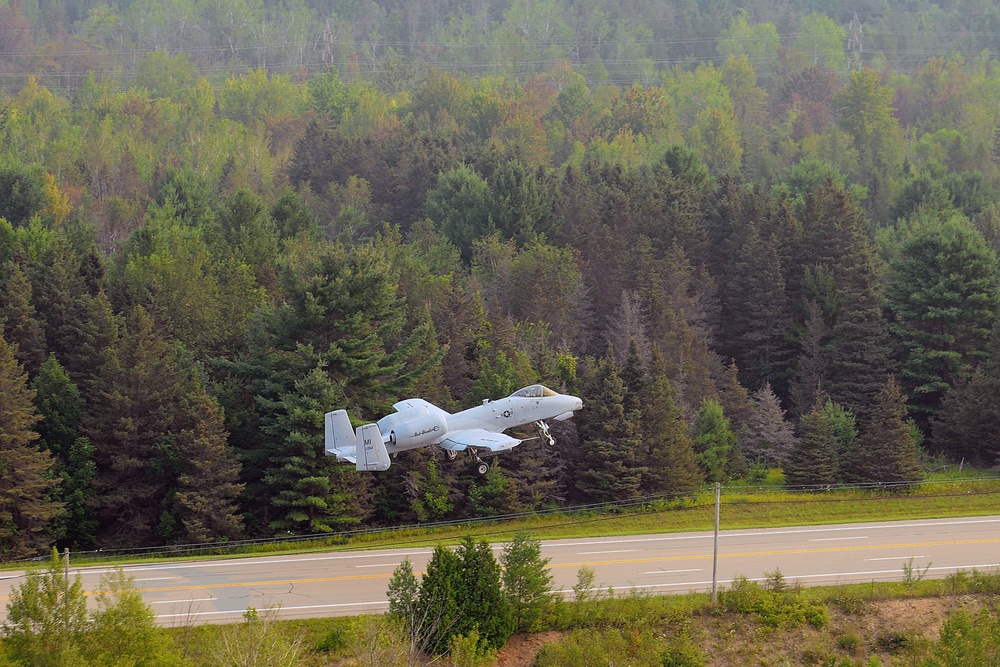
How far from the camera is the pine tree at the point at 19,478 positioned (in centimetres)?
5625

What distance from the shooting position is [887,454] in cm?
6444

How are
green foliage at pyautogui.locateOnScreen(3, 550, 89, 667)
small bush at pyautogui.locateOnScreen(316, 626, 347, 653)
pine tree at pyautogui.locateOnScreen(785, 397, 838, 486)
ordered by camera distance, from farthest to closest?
pine tree at pyautogui.locateOnScreen(785, 397, 838, 486) < small bush at pyautogui.locateOnScreen(316, 626, 347, 653) < green foliage at pyautogui.locateOnScreen(3, 550, 89, 667)

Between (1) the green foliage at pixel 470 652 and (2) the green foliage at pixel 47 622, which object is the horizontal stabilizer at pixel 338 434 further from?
(2) the green foliage at pixel 47 622

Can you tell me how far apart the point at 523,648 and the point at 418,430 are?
912 cm

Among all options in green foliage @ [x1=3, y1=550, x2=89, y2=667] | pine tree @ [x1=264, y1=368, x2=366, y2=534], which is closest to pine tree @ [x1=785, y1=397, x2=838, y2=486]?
pine tree @ [x1=264, y1=368, x2=366, y2=534]

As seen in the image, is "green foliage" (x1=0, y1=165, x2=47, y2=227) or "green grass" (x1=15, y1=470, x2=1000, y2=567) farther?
"green foliage" (x1=0, y1=165, x2=47, y2=227)

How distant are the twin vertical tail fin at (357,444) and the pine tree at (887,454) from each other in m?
26.8

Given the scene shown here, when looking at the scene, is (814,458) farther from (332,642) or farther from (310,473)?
(332,642)

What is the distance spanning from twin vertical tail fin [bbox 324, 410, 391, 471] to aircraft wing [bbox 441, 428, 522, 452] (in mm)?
2398

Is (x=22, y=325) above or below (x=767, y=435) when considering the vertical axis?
above

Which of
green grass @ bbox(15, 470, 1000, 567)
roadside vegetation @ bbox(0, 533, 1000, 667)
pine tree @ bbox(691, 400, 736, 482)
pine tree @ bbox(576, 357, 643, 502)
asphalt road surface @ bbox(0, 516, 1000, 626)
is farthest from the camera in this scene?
pine tree @ bbox(691, 400, 736, 482)

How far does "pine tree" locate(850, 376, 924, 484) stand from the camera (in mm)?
64250

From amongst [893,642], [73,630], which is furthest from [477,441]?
[73,630]

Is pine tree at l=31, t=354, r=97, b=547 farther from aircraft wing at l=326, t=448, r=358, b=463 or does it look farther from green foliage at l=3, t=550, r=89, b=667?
green foliage at l=3, t=550, r=89, b=667
